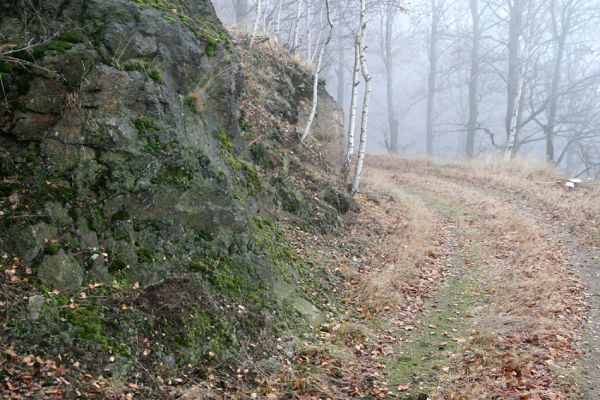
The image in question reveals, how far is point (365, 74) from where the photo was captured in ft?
46.4

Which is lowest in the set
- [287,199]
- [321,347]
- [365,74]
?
[321,347]

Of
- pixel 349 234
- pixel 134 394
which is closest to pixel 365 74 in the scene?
pixel 349 234

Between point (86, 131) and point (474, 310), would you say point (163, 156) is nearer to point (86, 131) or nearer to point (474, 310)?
point (86, 131)

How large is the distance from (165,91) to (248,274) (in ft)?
9.81

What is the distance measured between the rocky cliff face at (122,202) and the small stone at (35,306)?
1cm

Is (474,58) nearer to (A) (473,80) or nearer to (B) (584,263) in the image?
(A) (473,80)

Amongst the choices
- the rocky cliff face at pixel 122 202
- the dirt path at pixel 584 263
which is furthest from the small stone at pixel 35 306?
the dirt path at pixel 584 263

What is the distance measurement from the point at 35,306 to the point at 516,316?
6.65 m

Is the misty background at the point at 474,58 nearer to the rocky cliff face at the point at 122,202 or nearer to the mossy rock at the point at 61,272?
the rocky cliff face at the point at 122,202

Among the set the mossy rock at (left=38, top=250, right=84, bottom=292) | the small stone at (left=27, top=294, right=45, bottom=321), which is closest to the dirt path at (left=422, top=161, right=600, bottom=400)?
the mossy rock at (left=38, top=250, right=84, bottom=292)

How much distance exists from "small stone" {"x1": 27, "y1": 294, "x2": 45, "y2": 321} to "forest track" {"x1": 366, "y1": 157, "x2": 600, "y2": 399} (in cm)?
417

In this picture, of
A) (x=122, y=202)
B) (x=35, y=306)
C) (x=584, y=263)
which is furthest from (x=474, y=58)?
(x=35, y=306)

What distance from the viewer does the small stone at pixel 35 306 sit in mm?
4648

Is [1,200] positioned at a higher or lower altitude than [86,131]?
lower
